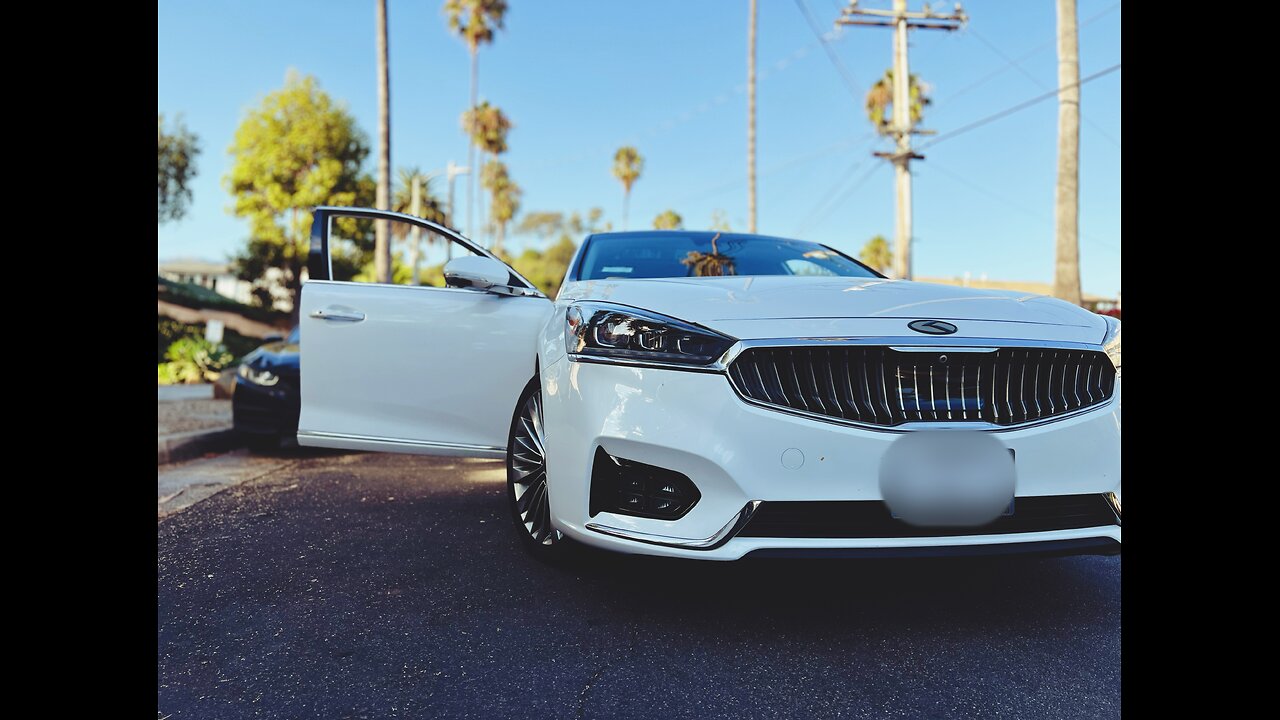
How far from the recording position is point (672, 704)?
2023 millimetres

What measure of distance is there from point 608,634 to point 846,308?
122cm

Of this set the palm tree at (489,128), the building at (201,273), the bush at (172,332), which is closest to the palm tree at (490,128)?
the palm tree at (489,128)

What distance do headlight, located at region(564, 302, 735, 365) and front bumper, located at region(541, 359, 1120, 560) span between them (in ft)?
0.18

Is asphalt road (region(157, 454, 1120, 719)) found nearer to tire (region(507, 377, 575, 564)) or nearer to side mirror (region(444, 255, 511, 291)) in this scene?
tire (region(507, 377, 575, 564))

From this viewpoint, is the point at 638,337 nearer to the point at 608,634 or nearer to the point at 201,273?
the point at 608,634

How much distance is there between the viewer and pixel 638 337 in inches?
95.9

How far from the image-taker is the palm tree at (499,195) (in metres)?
59.9

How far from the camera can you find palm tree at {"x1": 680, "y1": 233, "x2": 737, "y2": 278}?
385 centimetres

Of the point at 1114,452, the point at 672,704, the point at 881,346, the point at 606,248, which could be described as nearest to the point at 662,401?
the point at 881,346

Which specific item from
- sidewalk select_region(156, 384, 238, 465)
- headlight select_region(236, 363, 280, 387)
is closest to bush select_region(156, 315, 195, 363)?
sidewalk select_region(156, 384, 238, 465)

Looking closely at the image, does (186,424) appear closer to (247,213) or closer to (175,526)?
(175,526)

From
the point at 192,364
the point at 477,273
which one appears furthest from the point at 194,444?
the point at 192,364
